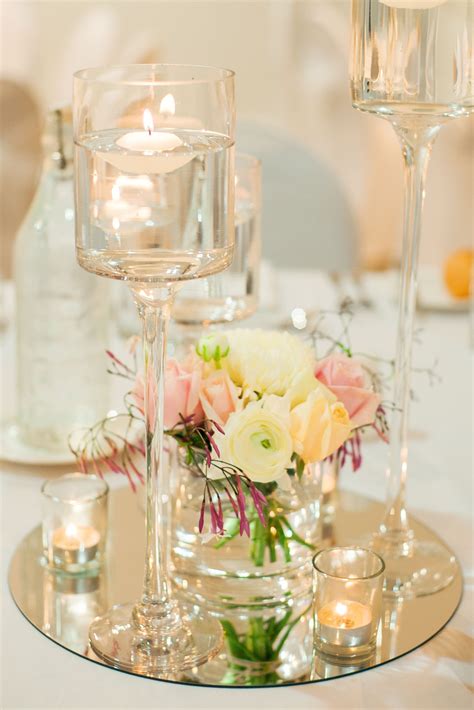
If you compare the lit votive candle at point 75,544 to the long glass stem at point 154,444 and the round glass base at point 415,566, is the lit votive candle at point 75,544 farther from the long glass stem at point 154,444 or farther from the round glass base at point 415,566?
the round glass base at point 415,566

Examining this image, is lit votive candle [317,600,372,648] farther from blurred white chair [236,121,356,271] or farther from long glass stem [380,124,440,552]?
blurred white chair [236,121,356,271]

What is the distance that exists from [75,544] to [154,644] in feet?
0.51

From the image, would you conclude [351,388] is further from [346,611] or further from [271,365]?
[346,611]

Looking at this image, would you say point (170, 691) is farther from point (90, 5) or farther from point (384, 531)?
point (90, 5)

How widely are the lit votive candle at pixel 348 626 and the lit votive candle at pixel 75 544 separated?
0.72 feet

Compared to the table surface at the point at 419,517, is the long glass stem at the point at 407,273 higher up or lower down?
higher up

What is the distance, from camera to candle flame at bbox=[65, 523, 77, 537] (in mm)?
868

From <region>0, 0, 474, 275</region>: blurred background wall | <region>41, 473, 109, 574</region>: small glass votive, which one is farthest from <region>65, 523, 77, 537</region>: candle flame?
<region>0, 0, 474, 275</region>: blurred background wall

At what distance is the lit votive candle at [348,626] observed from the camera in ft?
2.39

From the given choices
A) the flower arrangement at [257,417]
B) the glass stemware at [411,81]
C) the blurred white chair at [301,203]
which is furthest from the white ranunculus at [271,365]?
the blurred white chair at [301,203]

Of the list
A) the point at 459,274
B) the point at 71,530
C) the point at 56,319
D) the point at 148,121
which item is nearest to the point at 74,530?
the point at 71,530

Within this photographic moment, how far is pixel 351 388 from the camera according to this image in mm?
817

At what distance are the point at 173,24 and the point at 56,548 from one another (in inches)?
128

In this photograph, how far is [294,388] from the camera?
2.53 feet
